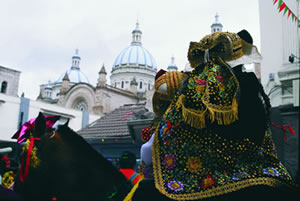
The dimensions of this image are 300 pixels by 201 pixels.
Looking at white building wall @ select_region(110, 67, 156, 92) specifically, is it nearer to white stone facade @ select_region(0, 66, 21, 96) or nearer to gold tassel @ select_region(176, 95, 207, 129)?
white stone facade @ select_region(0, 66, 21, 96)

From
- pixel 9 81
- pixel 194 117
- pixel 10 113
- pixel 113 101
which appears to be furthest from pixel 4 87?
pixel 194 117

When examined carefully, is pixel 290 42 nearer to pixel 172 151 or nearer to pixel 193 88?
pixel 193 88

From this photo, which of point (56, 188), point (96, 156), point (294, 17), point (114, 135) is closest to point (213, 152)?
point (294, 17)

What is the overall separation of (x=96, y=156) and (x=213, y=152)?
150 cm

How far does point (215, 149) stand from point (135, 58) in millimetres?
50404

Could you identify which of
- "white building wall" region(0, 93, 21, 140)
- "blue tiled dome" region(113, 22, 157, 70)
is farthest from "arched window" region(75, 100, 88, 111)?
"white building wall" region(0, 93, 21, 140)

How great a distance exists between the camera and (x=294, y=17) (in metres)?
2.31

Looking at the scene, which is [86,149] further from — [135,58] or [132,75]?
[135,58]

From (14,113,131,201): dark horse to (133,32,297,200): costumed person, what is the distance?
38.2 inches

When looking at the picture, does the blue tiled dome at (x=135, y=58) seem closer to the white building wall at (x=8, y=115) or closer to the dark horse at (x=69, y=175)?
the white building wall at (x=8, y=115)

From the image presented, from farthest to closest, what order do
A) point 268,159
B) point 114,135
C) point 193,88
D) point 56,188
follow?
point 114,135, point 56,188, point 193,88, point 268,159

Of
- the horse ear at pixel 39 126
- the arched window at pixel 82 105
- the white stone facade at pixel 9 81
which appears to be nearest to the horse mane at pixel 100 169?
the horse ear at pixel 39 126

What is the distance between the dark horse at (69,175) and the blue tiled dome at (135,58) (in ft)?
159

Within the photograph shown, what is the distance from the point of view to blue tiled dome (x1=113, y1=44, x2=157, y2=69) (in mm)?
51844
